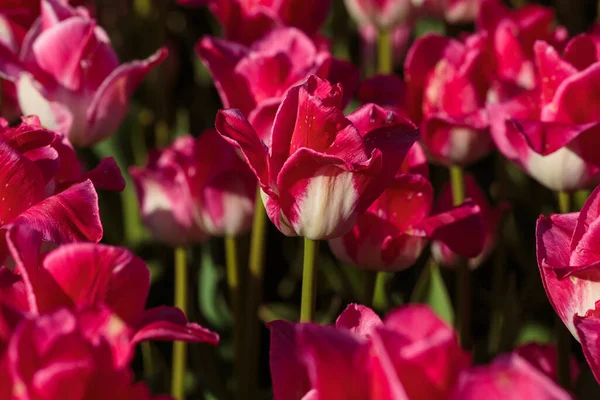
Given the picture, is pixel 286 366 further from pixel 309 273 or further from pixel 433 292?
pixel 433 292

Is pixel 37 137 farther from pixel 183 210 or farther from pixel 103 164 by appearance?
pixel 183 210

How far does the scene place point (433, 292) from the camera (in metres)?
0.98

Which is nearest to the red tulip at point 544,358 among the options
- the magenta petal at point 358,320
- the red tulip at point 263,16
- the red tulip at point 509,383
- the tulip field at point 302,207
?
the tulip field at point 302,207

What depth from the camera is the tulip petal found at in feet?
1.53

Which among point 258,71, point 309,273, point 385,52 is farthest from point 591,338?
point 385,52

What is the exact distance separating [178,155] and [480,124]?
11.1 inches

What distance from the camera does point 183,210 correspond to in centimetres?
89

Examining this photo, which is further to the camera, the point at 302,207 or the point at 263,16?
the point at 263,16

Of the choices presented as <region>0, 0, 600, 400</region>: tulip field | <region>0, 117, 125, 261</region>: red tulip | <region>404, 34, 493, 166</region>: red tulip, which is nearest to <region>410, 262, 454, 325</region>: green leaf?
<region>0, 0, 600, 400</region>: tulip field

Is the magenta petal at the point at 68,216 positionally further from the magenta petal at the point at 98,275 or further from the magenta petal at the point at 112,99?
the magenta petal at the point at 112,99

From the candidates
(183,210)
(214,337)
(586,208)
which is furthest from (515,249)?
(214,337)

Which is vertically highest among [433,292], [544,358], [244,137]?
[244,137]

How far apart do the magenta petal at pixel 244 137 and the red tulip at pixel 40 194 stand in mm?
93

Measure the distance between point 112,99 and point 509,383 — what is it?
61 cm
